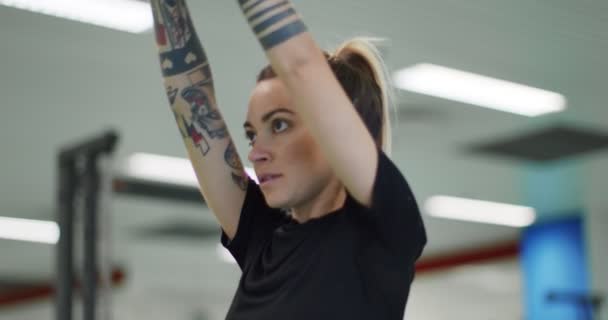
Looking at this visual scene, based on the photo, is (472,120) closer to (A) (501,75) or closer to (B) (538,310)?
(A) (501,75)

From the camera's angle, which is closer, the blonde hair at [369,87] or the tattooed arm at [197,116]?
the blonde hair at [369,87]

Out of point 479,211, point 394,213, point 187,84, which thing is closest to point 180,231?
point 479,211

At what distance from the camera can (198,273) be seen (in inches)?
510

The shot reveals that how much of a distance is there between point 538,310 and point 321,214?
8.55 meters

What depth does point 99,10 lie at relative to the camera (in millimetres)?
4789

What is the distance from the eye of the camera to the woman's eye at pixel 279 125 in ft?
4.42

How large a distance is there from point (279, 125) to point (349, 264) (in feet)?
0.67

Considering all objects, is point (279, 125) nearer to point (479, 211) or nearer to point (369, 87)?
point (369, 87)

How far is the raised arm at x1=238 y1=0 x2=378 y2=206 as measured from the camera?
118 centimetres

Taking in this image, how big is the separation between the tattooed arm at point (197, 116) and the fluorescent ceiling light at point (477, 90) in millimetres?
4093

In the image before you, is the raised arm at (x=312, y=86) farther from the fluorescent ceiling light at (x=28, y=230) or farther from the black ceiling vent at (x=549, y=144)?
the fluorescent ceiling light at (x=28, y=230)

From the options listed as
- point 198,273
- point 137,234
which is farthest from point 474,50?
point 198,273

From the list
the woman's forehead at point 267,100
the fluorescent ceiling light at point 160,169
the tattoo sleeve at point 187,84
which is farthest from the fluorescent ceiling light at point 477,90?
the woman's forehead at point 267,100

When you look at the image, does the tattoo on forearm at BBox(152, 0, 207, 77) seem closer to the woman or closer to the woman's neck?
the woman
